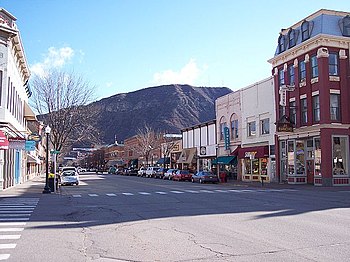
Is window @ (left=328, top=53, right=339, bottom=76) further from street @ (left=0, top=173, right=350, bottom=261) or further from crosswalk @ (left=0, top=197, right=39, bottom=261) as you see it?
crosswalk @ (left=0, top=197, right=39, bottom=261)

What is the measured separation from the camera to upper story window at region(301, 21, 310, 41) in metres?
38.6

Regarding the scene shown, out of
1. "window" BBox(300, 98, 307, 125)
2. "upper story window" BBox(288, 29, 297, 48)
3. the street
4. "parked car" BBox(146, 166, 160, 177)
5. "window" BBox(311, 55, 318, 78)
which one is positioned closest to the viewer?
the street

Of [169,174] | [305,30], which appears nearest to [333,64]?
[305,30]

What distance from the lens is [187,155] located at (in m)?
68.8

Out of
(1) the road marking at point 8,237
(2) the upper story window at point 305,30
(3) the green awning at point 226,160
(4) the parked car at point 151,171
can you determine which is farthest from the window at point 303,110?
(4) the parked car at point 151,171

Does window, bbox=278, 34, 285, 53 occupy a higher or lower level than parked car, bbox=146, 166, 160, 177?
higher

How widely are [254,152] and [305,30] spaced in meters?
14.0

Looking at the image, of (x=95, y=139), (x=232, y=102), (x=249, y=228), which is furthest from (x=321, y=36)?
(x=249, y=228)

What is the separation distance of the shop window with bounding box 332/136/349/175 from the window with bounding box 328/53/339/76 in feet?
18.5

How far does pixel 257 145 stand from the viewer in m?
46.9

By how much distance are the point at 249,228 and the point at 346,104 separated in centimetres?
2771

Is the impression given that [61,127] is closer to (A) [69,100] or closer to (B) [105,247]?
(A) [69,100]

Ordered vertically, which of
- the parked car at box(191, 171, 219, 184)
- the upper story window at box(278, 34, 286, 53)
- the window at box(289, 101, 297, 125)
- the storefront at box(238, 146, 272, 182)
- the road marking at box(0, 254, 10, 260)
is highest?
the upper story window at box(278, 34, 286, 53)

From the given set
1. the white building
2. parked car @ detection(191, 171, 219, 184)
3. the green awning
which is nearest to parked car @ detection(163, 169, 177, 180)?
the green awning
